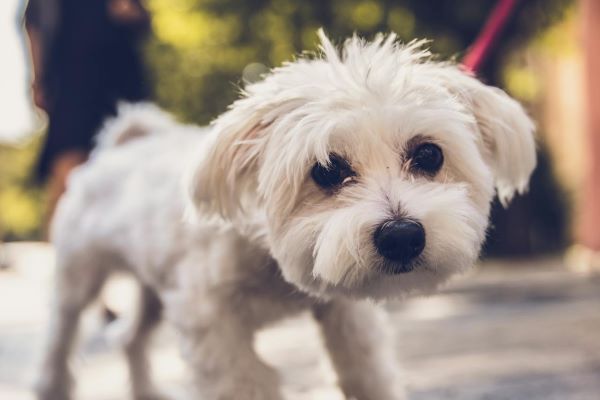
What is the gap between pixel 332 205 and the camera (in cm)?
263

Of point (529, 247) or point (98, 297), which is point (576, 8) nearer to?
point (529, 247)

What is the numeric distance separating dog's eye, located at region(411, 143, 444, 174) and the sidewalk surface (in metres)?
0.86

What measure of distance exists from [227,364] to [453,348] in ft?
7.43

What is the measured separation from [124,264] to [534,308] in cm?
349

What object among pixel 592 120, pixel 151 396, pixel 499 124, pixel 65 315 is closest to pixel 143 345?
pixel 151 396

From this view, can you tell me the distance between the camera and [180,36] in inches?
659

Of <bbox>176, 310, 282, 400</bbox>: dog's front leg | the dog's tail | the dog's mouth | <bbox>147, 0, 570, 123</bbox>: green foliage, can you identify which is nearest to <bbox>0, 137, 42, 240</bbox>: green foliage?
<bbox>147, 0, 570, 123</bbox>: green foliage

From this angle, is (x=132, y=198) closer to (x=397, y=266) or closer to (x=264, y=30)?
(x=397, y=266)

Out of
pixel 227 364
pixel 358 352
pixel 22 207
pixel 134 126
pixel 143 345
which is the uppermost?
pixel 22 207

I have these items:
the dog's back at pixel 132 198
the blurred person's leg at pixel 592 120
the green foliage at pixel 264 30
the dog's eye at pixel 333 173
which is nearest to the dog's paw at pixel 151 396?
the dog's back at pixel 132 198

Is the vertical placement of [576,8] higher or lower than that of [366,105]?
higher

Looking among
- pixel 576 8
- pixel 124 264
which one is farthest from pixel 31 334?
pixel 576 8

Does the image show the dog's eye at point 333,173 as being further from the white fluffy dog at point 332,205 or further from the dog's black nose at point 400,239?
the dog's black nose at point 400,239

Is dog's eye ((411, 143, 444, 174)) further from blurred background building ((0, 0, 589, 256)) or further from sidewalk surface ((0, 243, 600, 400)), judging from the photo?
blurred background building ((0, 0, 589, 256))
